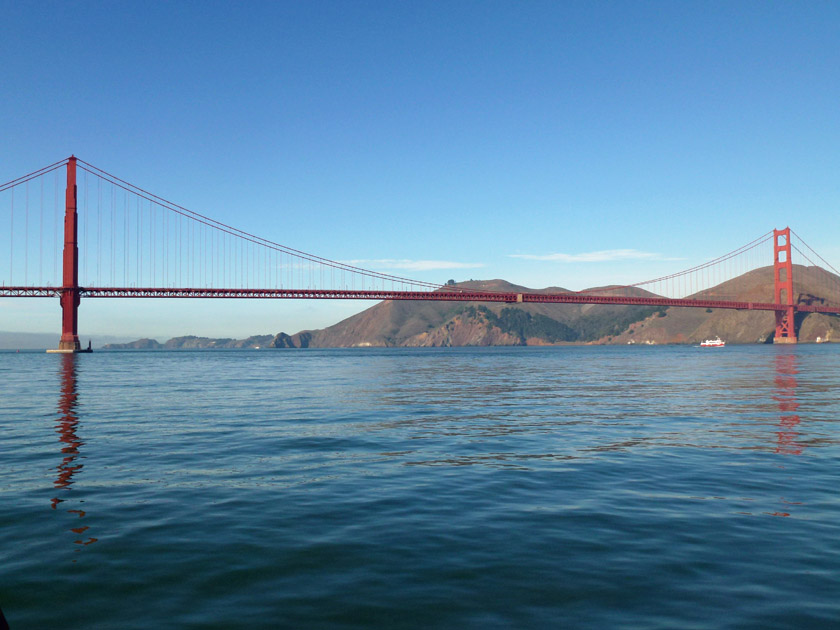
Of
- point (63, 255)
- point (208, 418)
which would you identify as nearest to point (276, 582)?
point (208, 418)

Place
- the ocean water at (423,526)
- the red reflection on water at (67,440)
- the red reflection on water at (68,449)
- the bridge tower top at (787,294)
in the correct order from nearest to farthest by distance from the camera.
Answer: the ocean water at (423,526)
the red reflection on water at (68,449)
the red reflection on water at (67,440)
the bridge tower top at (787,294)

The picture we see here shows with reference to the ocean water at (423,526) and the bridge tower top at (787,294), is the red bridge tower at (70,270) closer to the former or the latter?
the ocean water at (423,526)

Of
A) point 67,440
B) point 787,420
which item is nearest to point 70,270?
point 67,440

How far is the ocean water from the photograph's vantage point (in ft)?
15.9

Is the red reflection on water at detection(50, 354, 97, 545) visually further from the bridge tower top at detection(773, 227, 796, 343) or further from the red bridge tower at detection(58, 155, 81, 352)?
the bridge tower top at detection(773, 227, 796, 343)

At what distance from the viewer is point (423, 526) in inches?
281

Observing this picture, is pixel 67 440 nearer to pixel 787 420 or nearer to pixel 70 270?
pixel 787 420

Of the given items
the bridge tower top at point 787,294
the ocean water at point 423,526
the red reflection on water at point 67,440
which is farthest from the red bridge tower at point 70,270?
the bridge tower top at point 787,294

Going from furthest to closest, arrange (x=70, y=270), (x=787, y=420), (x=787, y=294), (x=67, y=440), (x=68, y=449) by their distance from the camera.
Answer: (x=787, y=294), (x=70, y=270), (x=787, y=420), (x=67, y=440), (x=68, y=449)

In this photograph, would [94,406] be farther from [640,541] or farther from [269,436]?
[640,541]

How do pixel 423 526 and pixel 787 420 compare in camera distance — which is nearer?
pixel 423 526

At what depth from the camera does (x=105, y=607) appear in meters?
4.88

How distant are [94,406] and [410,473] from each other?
1699cm

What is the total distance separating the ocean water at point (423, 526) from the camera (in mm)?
4852
